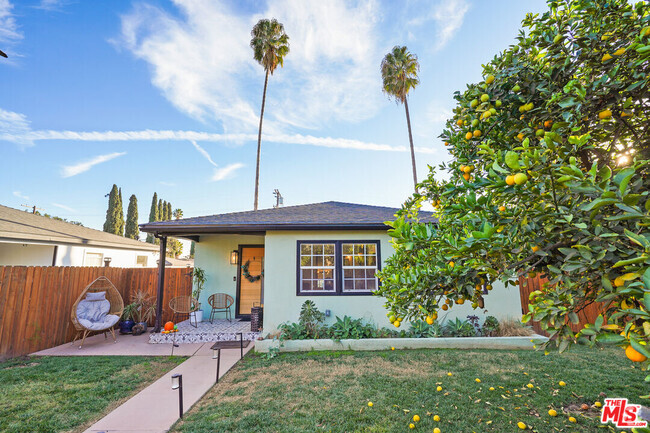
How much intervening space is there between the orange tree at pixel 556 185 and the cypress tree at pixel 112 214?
92.6ft

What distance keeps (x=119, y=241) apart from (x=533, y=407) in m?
15.4

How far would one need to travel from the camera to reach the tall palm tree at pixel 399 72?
14484 mm

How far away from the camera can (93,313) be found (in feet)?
21.6

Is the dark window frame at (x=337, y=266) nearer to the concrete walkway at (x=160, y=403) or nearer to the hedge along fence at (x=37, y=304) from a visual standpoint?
the concrete walkway at (x=160, y=403)

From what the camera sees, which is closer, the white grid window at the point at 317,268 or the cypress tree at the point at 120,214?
the white grid window at the point at 317,268

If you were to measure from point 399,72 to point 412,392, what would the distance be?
14944 millimetres

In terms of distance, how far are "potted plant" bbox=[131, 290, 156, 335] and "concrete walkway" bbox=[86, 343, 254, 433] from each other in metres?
3.80

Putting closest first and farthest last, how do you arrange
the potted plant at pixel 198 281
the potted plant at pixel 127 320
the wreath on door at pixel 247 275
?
the potted plant at pixel 127 320, the potted plant at pixel 198 281, the wreath on door at pixel 247 275

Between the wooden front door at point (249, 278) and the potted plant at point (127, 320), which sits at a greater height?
the wooden front door at point (249, 278)

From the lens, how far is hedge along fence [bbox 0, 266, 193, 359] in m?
5.37

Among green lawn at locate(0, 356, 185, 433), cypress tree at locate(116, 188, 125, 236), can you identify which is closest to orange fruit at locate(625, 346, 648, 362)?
green lawn at locate(0, 356, 185, 433)

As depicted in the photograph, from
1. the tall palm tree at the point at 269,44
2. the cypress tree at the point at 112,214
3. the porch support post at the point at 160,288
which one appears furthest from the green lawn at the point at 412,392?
the cypress tree at the point at 112,214

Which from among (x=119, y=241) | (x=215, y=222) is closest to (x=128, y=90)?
(x=215, y=222)

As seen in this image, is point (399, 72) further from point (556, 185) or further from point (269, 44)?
point (556, 185)
